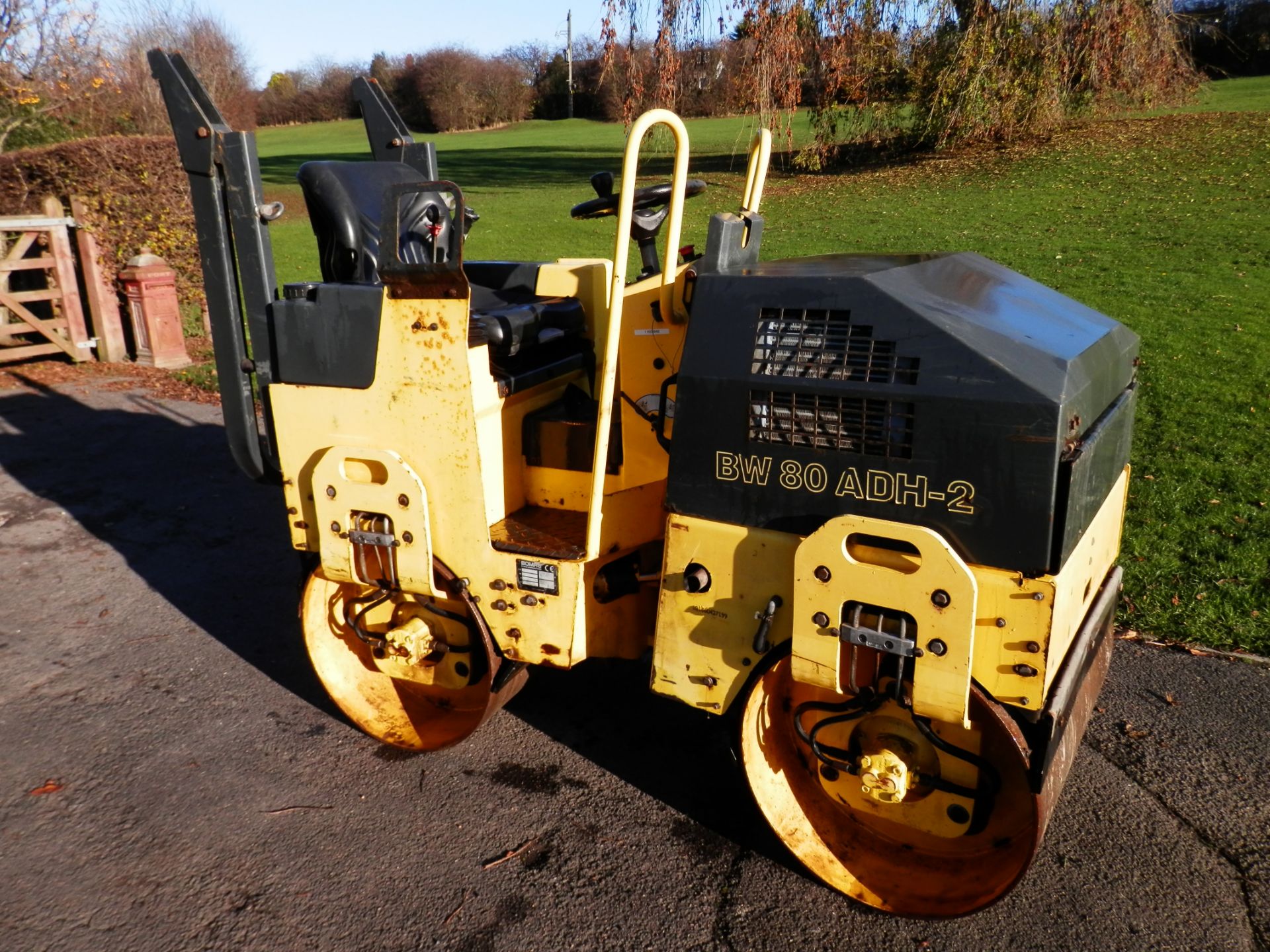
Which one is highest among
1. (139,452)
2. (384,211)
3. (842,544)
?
→ (384,211)

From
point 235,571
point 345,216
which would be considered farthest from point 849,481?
point 235,571

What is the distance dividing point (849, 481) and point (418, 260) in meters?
1.68

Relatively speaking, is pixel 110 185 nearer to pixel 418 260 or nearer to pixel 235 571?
pixel 235 571

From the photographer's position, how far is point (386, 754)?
3.70m

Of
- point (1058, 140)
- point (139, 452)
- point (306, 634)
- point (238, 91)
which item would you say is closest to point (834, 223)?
point (1058, 140)

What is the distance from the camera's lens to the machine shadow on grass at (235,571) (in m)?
3.54

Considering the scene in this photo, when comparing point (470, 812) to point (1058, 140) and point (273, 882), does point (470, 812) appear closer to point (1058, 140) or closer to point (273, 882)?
point (273, 882)

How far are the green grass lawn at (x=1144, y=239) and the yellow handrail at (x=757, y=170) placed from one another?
262cm

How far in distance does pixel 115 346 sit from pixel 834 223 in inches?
468

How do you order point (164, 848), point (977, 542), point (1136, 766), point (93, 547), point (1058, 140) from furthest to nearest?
point (1058, 140), point (93, 547), point (1136, 766), point (164, 848), point (977, 542)

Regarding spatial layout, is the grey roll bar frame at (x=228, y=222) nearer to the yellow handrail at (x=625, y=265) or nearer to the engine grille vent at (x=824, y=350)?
the yellow handrail at (x=625, y=265)

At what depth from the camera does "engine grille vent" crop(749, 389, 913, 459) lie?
8.01 feet

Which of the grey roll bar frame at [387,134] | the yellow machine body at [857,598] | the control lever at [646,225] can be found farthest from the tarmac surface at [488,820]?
the grey roll bar frame at [387,134]

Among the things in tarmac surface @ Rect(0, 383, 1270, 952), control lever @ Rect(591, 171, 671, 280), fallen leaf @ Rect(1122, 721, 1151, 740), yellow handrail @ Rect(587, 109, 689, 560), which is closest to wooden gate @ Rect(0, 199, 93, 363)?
tarmac surface @ Rect(0, 383, 1270, 952)
